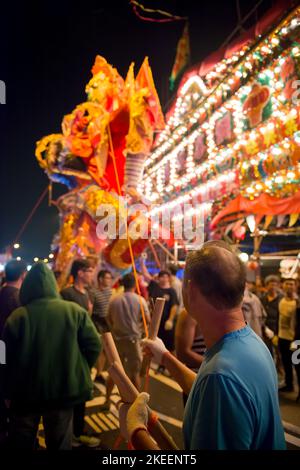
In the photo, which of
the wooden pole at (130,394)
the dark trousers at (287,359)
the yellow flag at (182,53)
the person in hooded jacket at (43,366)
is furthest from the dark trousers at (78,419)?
the yellow flag at (182,53)

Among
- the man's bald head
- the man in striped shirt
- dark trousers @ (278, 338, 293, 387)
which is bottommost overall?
dark trousers @ (278, 338, 293, 387)

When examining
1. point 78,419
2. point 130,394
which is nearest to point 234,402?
point 130,394

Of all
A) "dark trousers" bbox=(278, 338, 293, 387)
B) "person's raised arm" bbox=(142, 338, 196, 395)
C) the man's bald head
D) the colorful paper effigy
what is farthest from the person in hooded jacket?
"dark trousers" bbox=(278, 338, 293, 387)

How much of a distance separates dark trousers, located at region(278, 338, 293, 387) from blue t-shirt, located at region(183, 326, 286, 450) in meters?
4.89

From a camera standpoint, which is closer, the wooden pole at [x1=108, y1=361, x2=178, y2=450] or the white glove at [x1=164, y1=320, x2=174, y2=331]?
the wooden pole at [x1=108, y1=361, x2=178, y2=450]

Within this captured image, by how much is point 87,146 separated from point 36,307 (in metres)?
4.79

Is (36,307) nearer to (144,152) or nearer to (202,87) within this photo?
(144,152)

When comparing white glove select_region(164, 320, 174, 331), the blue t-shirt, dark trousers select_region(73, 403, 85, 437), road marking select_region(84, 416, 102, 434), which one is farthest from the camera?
white glove select_region(164, 320, 174, 331)

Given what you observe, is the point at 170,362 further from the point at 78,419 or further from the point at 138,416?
the point at 78,419

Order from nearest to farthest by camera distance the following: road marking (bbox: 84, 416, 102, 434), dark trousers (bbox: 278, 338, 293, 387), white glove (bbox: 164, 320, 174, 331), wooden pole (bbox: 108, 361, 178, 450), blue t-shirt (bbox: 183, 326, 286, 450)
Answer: blue t-shirt (bbox: 183, 326, 286, 450)
wooden pole (bbox: 108, 361, 178, 450)
road marking (bbox: 84, 416, 102, 434)
dark trousers (bbox: 278, 338, 293, 387)
white glove (bbox: 164, 320, 174, 331)

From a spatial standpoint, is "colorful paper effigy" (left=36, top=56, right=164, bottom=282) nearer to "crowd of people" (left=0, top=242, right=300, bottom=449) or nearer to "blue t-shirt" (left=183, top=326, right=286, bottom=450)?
"crowd of people" (left=0, top=242, right=300, bottom=449)

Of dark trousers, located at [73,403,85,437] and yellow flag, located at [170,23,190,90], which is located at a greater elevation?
yellow flag, located at [170,23,190,90]

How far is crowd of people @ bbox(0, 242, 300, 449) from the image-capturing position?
3.82 feet

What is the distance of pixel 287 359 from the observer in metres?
5.71
